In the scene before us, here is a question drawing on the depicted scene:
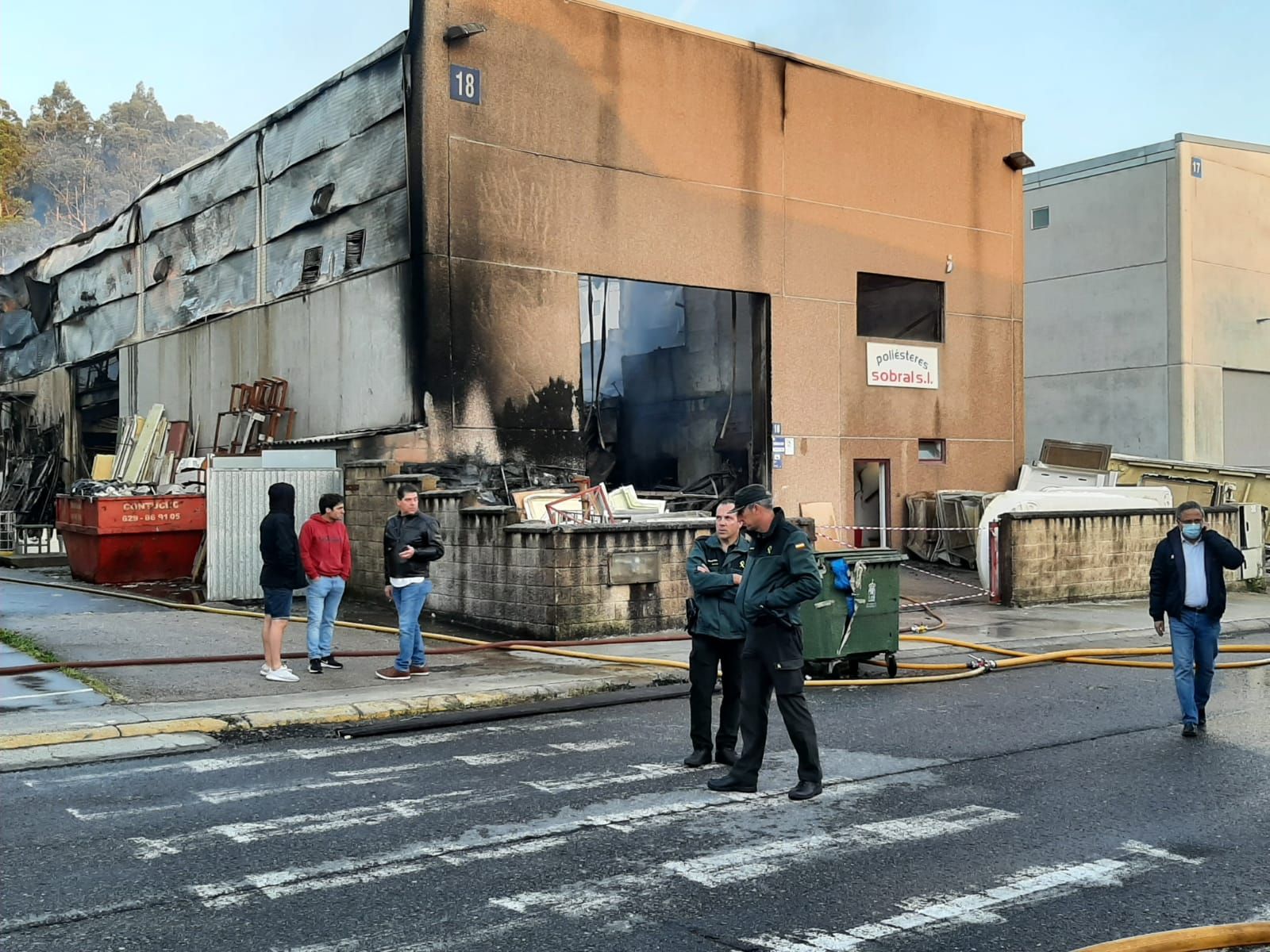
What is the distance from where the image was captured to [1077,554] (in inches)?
808

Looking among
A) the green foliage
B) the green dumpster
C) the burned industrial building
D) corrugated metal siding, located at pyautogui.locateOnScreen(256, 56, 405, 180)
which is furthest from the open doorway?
the green foliage

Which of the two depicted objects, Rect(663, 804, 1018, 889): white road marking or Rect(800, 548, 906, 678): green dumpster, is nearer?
Rect(663, 804, 1018, 889): white road marking

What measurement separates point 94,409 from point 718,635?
2833cm

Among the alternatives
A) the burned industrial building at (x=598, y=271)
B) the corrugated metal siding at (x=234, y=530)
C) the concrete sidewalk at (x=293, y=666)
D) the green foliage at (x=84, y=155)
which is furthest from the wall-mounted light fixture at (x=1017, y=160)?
the green foliage at (x=84, y=155)

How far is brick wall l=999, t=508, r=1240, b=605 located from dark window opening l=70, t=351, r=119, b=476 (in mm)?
22785

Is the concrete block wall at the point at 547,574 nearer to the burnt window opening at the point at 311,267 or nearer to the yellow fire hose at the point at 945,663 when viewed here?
the yellow fire hose at the point at 945,663

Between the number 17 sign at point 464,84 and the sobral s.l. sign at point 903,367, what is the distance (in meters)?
9.46

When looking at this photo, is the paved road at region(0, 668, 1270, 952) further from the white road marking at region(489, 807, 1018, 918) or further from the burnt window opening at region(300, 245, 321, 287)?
the burnt window opening at region(300, 245, 321, 287)

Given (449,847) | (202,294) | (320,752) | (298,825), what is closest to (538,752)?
(320,752)

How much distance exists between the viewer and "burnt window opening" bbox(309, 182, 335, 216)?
2130 cm

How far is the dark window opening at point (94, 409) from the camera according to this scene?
31.8 m

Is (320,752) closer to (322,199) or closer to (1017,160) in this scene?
(322,199)

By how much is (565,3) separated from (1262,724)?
15.6 meters

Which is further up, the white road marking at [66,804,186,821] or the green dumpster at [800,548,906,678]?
the green dumpster at [800,548,906,678]
